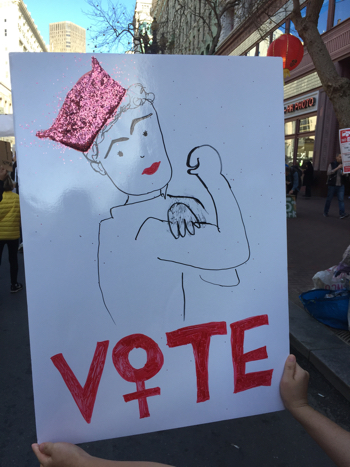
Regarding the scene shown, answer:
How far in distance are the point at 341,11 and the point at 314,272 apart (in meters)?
13.0

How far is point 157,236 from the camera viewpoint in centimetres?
129

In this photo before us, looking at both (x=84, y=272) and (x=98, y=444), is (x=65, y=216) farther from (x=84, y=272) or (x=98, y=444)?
(x=98, y=444)

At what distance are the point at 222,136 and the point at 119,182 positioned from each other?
0.41 m

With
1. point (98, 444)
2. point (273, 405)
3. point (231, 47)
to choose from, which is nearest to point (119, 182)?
point (273, 405)

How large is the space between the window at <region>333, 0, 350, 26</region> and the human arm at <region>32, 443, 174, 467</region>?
1652cm

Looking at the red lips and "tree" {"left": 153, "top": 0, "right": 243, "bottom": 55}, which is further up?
"tree" {"left": 153, "top": 0, "right": 243, "bottom": 55}

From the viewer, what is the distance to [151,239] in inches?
50.8

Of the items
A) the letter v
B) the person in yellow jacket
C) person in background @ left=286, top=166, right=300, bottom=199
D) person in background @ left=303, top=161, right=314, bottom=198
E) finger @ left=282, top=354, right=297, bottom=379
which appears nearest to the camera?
the letter v

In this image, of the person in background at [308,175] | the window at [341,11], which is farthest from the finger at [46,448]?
the window at [341,11]

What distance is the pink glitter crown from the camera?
118 centimetres

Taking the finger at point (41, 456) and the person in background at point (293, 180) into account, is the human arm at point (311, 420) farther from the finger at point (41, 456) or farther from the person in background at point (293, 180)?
the person in background at point (293, 180)

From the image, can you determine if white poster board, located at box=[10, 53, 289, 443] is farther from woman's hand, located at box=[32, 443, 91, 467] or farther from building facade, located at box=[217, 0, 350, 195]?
building facade, located at box=[217, 0, 350, 195]

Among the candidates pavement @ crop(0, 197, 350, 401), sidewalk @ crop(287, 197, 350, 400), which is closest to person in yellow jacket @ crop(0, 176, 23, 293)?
pavement @ crop(0, 197, 350, 401)

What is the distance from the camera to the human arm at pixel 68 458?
3.64 ft
